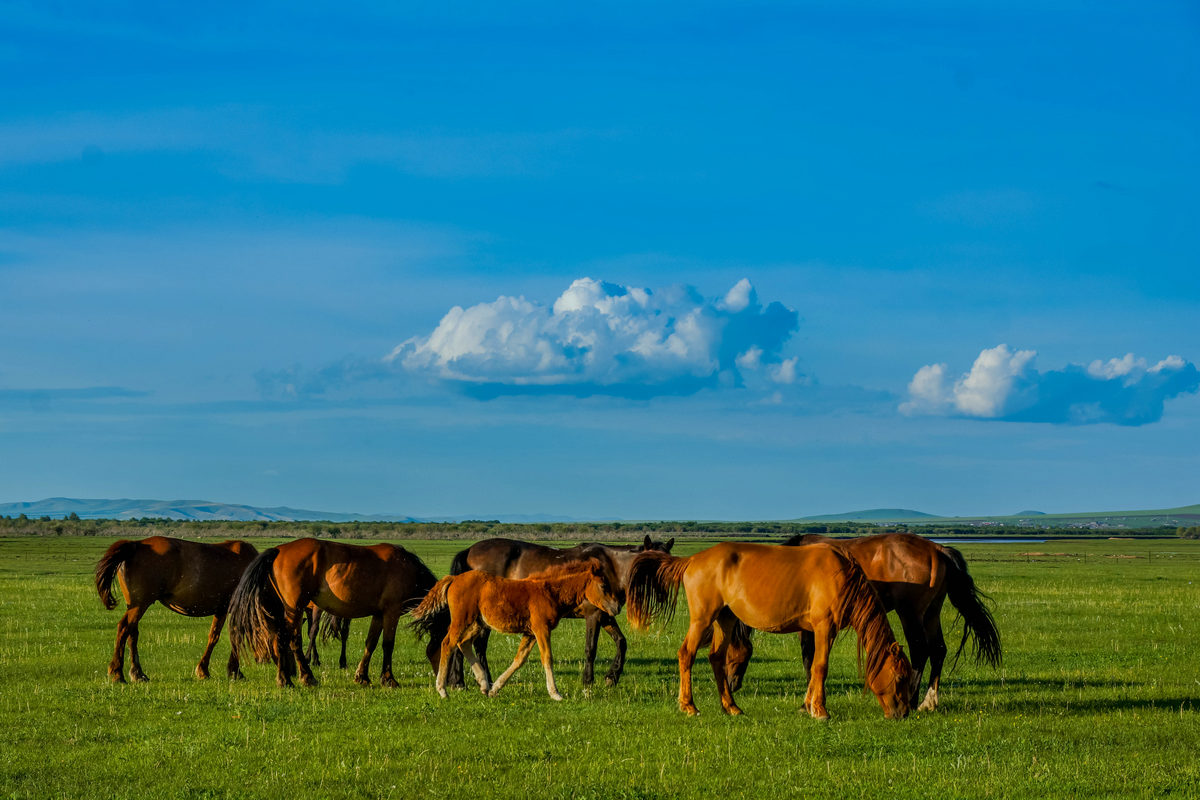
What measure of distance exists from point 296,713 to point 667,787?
5.01 m

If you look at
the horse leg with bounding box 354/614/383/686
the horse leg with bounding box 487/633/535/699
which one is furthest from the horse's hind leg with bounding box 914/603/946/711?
the horse leg with bounding box 354/614/383/686

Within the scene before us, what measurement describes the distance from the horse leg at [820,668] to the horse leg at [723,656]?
0.85 meters

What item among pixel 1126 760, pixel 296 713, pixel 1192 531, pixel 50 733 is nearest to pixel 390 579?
pixel 296 713

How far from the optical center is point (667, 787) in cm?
881

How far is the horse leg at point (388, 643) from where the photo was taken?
46.9 feet

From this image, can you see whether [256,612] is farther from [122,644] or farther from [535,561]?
[535,561]

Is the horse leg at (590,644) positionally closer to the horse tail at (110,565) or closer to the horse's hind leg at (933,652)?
the horse's hind leg at (933,652)

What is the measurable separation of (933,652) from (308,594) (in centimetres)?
798

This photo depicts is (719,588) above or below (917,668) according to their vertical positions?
above

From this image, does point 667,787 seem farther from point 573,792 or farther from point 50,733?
point 50,733

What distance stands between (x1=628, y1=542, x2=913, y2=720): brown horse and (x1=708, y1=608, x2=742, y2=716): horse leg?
13 mm

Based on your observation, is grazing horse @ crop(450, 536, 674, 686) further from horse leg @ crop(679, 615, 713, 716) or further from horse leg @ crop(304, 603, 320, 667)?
horse leg @ crop(679, 615, 713, 716)

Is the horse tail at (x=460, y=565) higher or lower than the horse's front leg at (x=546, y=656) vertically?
higher

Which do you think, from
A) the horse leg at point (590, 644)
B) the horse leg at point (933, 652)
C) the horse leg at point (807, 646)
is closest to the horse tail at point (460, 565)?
Result: the horse leg at point (590, 644)
